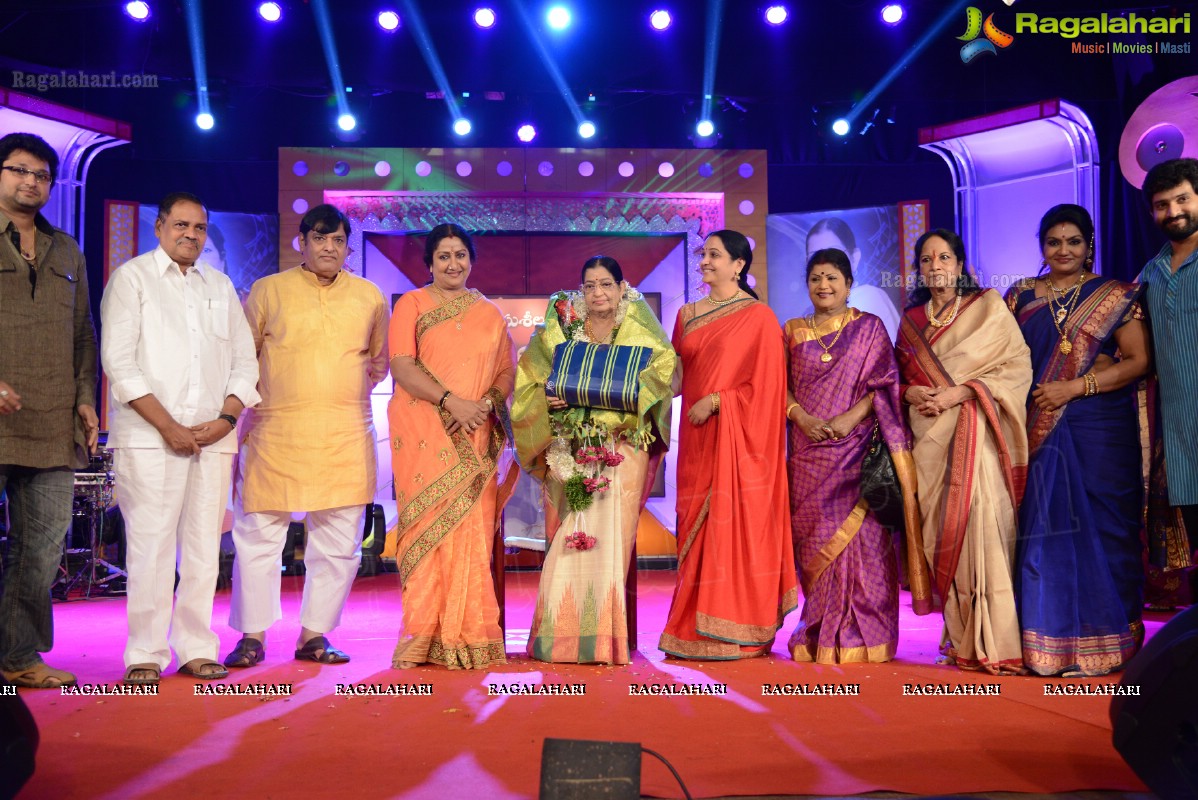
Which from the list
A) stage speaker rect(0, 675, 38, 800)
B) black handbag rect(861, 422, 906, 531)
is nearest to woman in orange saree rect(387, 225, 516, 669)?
black handbag rect(861, 422, 906, 531)

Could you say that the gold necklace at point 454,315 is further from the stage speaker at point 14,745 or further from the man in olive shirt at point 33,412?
the stage speaker at point 14,745

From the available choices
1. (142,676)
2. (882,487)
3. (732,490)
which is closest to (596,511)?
(732,490)

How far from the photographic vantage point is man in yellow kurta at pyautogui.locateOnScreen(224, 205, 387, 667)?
431 cm

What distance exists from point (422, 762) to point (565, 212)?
19.5ft

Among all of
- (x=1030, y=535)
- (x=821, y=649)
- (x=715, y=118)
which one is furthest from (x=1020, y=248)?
(x=821, y=649)

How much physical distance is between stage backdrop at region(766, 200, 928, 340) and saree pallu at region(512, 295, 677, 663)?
4137 mm

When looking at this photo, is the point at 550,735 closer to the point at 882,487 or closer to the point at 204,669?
the point at 204,669

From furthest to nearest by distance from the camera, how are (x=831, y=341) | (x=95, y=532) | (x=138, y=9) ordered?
(x=138, y=9), (x=95, y=532), (x=831, y=341)

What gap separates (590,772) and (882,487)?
2548 millimetres

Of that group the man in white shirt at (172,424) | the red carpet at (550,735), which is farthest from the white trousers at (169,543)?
the red carpet at (550,735)

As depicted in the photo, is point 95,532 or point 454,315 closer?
point 454,315

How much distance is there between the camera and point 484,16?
7344 mm

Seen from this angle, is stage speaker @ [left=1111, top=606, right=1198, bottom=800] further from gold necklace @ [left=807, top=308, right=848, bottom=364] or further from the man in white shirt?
the man in white shirt

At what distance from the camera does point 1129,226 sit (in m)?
7.11
